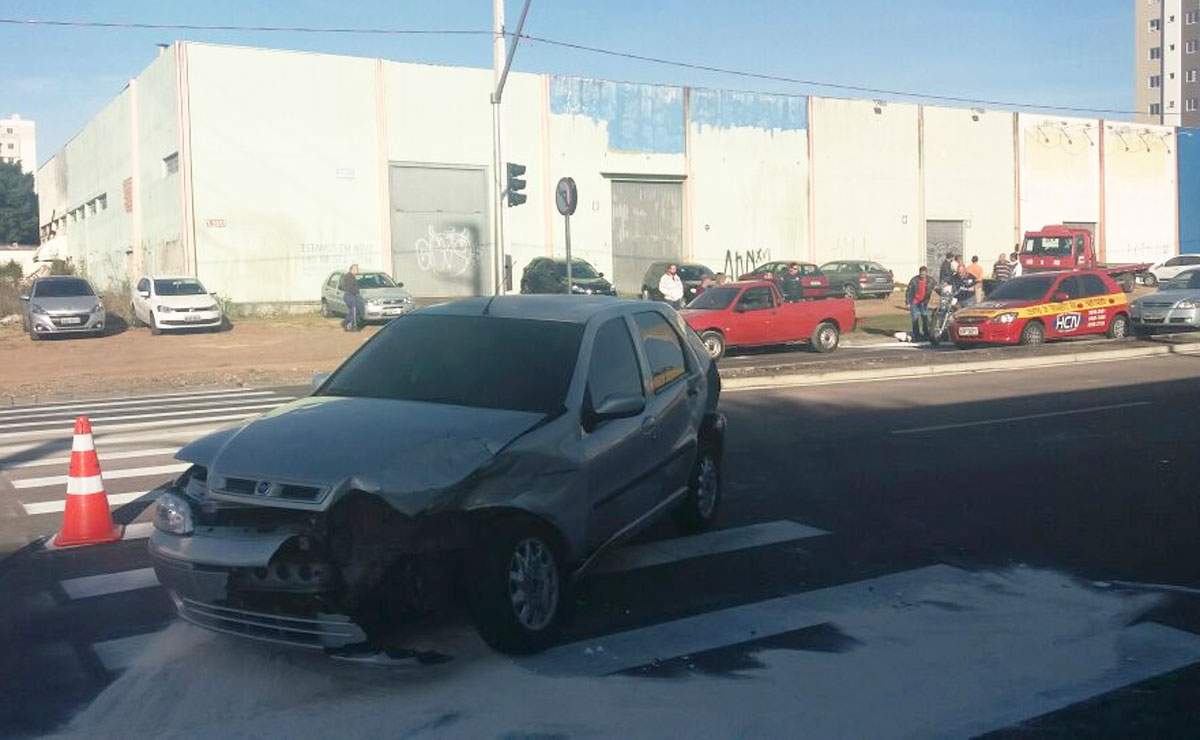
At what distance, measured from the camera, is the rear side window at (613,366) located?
22.4ft

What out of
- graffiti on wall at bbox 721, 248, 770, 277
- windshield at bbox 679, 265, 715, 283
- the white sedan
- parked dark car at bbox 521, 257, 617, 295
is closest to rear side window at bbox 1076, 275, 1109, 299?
parked dark car at bbox 521, 257, 617, 295

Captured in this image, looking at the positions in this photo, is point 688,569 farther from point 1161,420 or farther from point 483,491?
point 1161,420

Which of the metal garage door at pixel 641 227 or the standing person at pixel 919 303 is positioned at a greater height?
the metal garage door at pixel 641 227

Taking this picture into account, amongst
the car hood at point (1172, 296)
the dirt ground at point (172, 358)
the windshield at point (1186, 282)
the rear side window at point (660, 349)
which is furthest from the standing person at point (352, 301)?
the rear side window at point (660, 349)

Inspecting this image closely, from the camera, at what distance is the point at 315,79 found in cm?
4144

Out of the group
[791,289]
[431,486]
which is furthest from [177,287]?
[431,486]

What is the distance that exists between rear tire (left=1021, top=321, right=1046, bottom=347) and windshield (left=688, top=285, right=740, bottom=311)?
19.0 feet

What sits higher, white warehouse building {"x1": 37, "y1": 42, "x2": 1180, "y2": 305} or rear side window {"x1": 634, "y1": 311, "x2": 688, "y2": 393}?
white warehouse building {"x1": 37, "y1": 42, "x2": 1180, "y2": 305}

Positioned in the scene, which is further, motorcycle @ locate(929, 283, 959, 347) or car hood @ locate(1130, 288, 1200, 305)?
motorcycle @ locate(929, 283, 959, 347)

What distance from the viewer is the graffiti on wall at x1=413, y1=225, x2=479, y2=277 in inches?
1742

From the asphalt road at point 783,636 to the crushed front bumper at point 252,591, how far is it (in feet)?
1.00

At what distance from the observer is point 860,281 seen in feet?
155

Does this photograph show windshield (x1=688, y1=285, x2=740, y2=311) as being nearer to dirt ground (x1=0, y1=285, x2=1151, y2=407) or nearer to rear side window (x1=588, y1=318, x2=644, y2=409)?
dirt ground (x1=0, y1=285, x2=1151, y2=407)

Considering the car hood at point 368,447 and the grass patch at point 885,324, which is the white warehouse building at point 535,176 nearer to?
the grass patch at point 885,324
